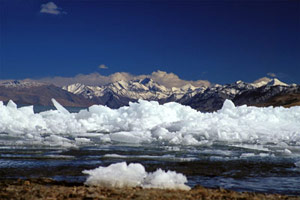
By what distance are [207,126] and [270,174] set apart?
1500cm

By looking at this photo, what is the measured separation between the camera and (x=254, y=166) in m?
15.8

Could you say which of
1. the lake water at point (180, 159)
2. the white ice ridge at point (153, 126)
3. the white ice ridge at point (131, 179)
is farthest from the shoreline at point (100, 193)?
the white ice ridge at point (153, 126)

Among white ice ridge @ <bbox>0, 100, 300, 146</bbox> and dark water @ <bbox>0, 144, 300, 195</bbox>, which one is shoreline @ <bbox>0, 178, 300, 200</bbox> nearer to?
dark water @ <bbox>0, 144, 300, 195</bbox>

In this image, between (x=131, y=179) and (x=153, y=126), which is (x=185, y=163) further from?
(x=153, y=126)

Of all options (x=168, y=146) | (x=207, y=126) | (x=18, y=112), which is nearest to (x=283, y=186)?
(x=168, y=146)

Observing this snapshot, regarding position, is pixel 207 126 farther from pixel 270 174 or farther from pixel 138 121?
pixel 270 174

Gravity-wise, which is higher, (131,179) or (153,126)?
(153,126)

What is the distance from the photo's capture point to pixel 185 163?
16.0 meters

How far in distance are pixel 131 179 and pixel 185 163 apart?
5510 millimetres

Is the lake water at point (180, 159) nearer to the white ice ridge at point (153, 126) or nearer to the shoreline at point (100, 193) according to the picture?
the white ice ridge at point (153, 126)

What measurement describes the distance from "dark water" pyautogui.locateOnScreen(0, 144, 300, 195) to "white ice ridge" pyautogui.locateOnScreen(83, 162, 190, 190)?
137cm

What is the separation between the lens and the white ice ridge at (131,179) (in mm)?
10734

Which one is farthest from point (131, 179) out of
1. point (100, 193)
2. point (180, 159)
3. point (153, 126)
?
point (153, 126)

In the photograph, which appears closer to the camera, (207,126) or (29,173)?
(29,173)
